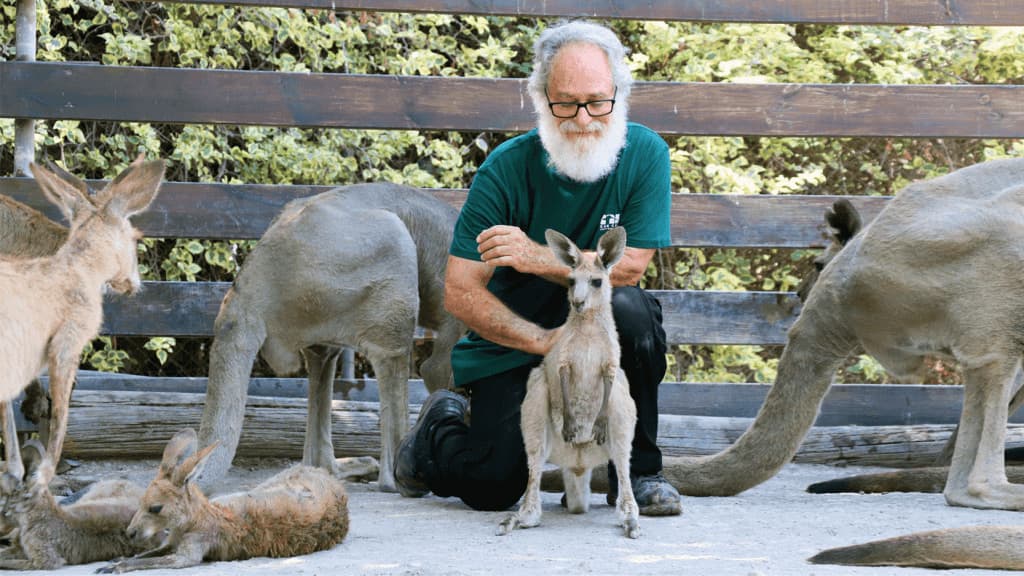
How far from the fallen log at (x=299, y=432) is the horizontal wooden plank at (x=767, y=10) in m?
2.19

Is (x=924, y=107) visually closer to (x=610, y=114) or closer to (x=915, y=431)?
(x=915, y=431)

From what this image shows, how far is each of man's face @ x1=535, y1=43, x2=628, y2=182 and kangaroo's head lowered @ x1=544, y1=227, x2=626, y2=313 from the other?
0.54m

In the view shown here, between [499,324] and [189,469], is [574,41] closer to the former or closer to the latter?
[499,324]

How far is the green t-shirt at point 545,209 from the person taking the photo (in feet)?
16.1

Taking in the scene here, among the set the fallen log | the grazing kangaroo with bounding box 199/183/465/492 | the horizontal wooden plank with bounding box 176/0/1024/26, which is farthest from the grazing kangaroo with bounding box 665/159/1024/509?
the horizontal wooden plank with bounding box 176/0/1024/26

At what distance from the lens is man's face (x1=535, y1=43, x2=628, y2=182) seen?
4.70m

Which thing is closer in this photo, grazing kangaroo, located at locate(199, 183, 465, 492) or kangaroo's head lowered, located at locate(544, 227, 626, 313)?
kangaroo's head lowered, located at locate(544, 227, 626, 313)

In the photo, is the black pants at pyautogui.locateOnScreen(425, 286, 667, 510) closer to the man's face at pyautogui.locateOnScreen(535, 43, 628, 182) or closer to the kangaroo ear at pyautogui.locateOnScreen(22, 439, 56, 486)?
the man's face at pyautogui.locateOnScreen(535, 43, 628, 182)

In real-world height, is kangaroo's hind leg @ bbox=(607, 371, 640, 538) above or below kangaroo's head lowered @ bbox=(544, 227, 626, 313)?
→ below

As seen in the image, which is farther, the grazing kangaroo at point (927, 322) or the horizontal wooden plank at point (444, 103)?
the horizontal wooden plank at point (444, 103)

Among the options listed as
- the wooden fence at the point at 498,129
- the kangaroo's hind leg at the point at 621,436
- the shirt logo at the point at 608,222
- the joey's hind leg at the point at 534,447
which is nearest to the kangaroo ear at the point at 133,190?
the joey's hind leg at the point at 534,447

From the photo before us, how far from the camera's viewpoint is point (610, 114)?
15.7 ft

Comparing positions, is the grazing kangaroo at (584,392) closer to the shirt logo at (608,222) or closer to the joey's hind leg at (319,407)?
the shirt logo at (608,222)

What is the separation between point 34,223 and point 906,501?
3.71 metres
